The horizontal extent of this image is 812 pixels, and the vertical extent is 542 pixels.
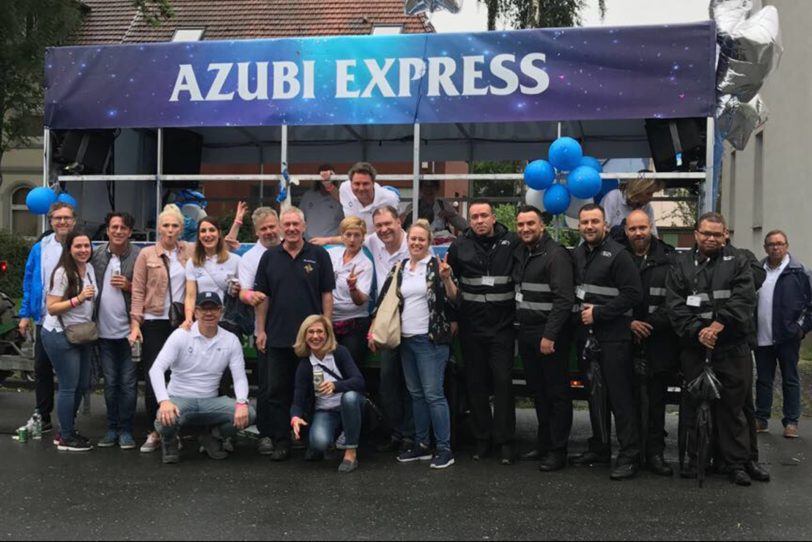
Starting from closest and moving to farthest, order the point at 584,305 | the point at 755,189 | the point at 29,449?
the point at 584,305 < the point at 29,449 < the point at 755,189

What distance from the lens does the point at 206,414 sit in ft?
20.9

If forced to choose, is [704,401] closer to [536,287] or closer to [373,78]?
[536,287]

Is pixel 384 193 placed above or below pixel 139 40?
below

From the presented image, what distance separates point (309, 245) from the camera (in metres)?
6.48

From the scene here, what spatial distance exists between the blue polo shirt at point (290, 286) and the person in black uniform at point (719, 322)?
2485 mm

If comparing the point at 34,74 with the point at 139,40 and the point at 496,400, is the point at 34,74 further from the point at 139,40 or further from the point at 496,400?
the point at 496,400

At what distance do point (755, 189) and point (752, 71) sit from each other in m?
11.7

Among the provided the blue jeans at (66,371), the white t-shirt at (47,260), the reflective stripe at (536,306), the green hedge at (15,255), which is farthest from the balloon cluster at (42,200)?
the green hedge at (15,255)

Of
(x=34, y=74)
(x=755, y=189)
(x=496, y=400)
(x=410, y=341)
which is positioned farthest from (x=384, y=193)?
(x=34, y=74)

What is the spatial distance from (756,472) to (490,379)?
193cm

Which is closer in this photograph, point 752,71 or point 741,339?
point 741,339

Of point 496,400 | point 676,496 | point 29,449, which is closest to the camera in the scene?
point 676,496

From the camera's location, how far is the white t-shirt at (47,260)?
6.88 metres

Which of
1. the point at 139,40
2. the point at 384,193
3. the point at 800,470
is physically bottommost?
the point at 800,470
